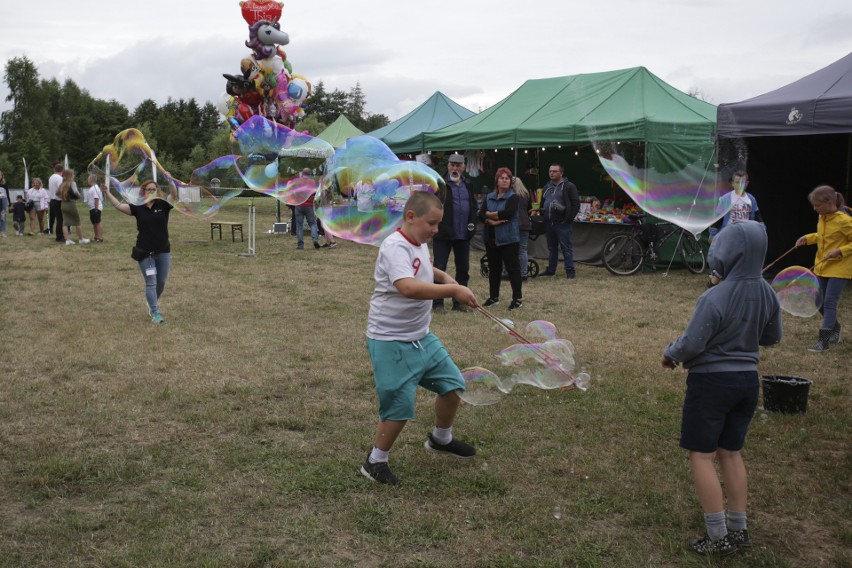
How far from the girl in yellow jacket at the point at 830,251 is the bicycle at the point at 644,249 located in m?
5.59

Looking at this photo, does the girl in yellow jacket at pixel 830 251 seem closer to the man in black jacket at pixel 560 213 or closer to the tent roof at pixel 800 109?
the tent roof at pixel 800 109

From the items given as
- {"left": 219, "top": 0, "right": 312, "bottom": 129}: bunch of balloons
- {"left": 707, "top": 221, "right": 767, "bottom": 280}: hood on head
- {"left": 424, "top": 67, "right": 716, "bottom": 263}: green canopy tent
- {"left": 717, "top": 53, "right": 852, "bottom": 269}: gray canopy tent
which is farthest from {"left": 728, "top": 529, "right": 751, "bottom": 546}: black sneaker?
{"left": 219, "top": 0, "right": 312, "bottom": 129}: bunch of balloons

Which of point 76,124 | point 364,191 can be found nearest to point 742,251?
point 364,191

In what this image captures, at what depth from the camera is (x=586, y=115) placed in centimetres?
1361

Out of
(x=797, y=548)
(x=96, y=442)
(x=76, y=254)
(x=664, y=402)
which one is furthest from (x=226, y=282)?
(x=797, y=548)

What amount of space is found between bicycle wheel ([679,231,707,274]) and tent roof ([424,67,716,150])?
1.74m

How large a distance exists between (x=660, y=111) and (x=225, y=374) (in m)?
10.1

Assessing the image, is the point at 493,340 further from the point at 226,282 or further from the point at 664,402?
the point at 226,282

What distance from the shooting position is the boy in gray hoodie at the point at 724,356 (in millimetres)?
3463

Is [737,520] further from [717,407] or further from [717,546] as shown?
[717,407]

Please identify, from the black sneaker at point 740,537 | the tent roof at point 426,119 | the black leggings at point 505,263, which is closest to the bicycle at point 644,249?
the black leggings at point 505,263

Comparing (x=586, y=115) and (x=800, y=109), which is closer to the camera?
(x=800, y=109)

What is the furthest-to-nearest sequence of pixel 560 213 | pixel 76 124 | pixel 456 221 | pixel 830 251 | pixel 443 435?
pixel 76 124 < pixel 560 213 < pixel 456 221 < pixel 830 251 < pixel 443 435

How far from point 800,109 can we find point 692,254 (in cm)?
353
